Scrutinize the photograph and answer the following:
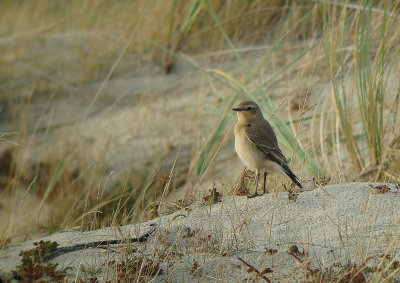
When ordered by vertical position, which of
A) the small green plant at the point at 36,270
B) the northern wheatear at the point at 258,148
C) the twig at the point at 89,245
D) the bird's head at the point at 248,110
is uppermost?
the bird's head at the point at 248,110

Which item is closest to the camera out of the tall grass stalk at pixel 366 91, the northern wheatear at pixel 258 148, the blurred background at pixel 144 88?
the northern wheatear at pixel 258 148

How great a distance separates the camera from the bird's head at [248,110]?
432cm

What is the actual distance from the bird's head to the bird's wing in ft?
0.49

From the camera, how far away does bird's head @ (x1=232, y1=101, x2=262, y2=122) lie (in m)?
4.32

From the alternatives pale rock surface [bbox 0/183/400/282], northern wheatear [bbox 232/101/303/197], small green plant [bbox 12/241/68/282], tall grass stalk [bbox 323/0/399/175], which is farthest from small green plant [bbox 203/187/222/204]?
tall grass stalk [bbox 323/0/399/175]

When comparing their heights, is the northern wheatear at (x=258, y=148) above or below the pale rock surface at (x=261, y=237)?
above

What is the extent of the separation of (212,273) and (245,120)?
1684 mm

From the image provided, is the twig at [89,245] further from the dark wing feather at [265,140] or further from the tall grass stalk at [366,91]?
the tall grass stalk at [366,91]

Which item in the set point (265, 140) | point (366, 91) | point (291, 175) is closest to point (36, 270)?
point (291, 175)

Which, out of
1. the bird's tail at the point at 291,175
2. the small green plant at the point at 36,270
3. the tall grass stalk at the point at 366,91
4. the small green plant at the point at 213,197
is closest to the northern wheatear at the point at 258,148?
the bird's tail at the point at 291,175


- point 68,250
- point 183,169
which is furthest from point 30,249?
point 183,169

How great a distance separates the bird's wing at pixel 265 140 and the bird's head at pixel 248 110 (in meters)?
0.15

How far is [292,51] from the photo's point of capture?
7.22m

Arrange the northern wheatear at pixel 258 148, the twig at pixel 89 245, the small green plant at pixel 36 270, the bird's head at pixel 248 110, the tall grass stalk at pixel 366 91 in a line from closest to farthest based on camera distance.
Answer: the small green plant at pixel 36 270 → the twig at pixel 89 245 → the northern wheatear at pixel 258 148 → the bird's head at pixel 248 110 → the tall grass stalk at pixel 366 91
